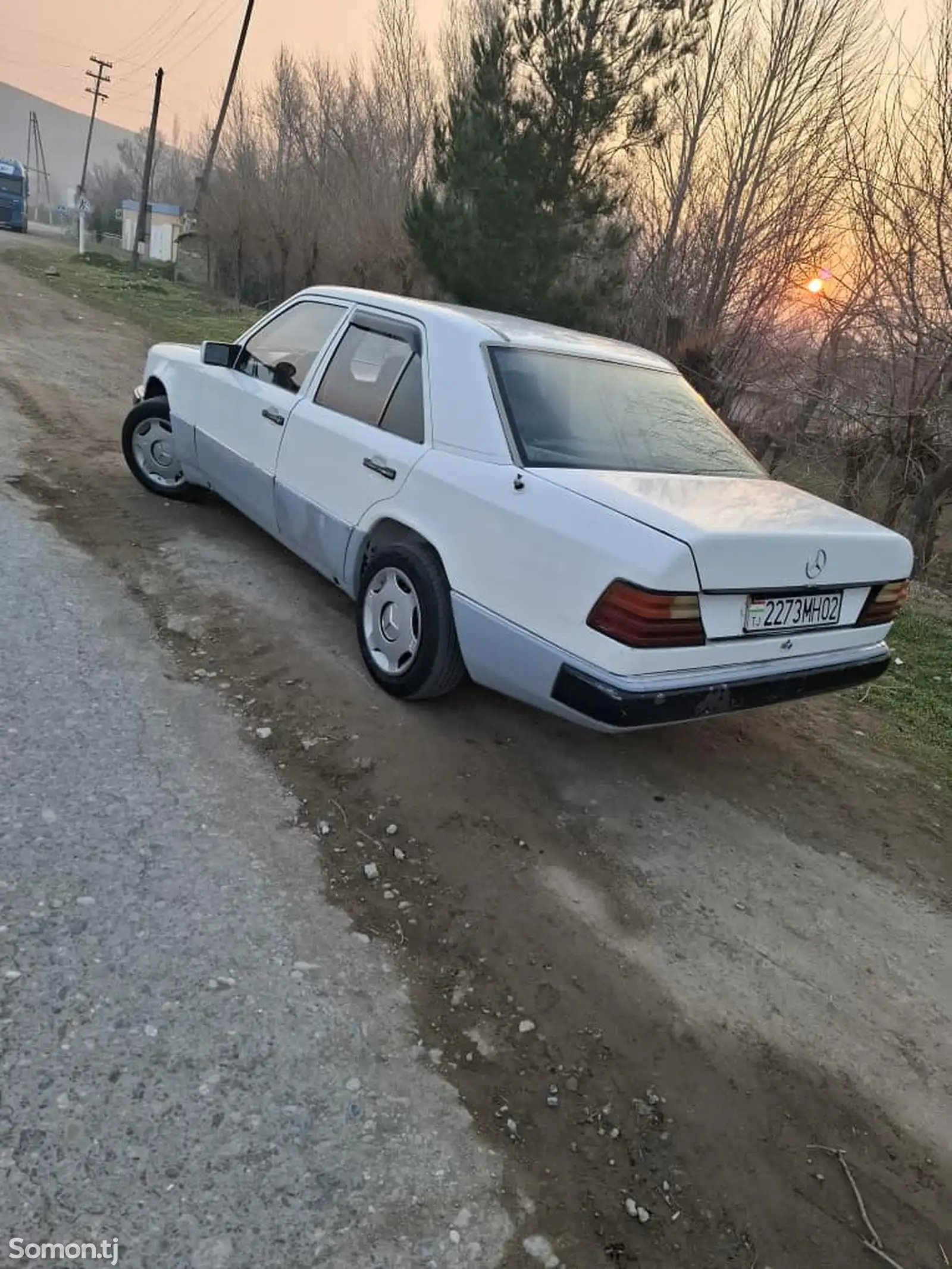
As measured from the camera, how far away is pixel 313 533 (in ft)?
14.0

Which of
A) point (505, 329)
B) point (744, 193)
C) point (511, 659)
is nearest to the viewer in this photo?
point (511, 659)

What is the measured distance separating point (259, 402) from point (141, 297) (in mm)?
19414

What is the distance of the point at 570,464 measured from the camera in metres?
3.28

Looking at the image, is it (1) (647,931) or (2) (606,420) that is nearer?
(1) (647,931)

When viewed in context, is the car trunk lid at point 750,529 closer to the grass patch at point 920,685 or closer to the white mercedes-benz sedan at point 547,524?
the white mercedes-benz sedan at point 547,524

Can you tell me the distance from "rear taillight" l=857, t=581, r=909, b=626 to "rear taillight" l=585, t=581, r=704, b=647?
3.37ft

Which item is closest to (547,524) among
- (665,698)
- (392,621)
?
(665,698)

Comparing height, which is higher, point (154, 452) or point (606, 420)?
point (606, 420)

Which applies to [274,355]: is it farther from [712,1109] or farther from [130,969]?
[712,1109]

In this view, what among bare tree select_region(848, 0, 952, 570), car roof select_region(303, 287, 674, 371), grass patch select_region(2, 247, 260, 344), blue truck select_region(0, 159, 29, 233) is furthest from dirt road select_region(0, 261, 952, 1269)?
blue truck select_region(0, 159, 29, 233)

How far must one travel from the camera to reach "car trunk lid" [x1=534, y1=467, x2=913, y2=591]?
280cm

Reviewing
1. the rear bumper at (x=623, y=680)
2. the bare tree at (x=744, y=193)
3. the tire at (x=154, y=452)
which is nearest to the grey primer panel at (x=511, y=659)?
the rear bumper at (x=623, y=680)

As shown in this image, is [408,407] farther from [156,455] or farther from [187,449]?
[156,455]

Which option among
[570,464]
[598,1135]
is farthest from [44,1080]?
[570,464]
